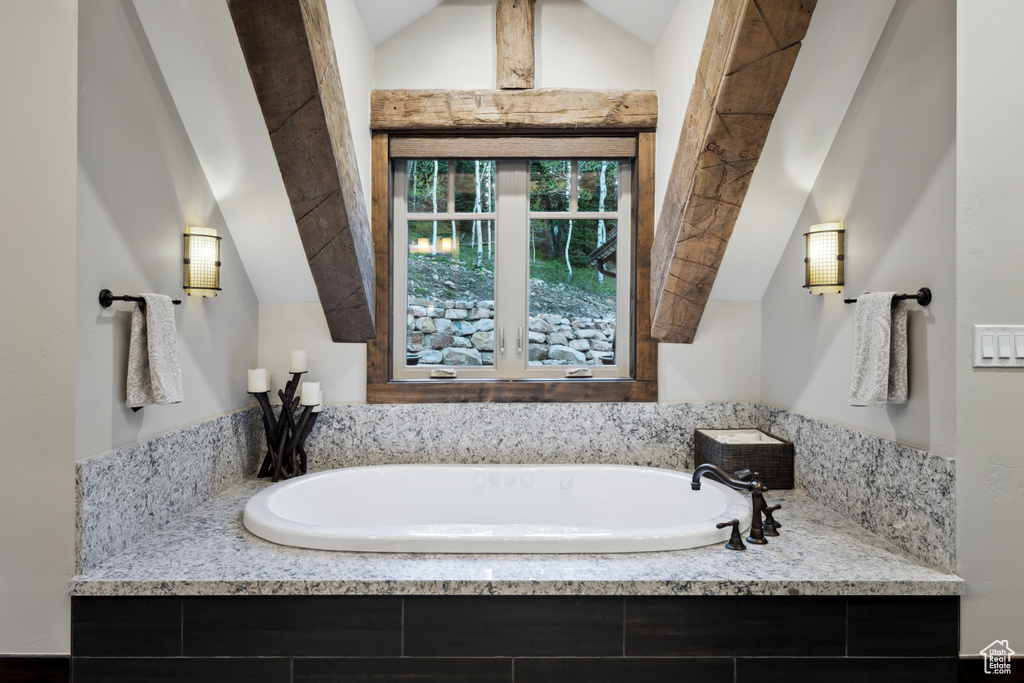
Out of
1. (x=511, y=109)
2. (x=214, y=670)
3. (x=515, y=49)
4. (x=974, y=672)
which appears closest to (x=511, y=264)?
(x=511, y=109)

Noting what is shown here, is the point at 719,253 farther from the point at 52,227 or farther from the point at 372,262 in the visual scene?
Answer: the point at 52,227

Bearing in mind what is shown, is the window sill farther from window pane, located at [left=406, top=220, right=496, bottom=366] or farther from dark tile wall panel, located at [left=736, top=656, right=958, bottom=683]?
dark tile wall panel, located at [left=736, top=656, right=958, bottom=683]

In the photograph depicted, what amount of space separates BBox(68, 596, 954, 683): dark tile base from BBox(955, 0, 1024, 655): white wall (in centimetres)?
30

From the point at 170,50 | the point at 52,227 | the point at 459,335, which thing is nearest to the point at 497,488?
the point at 459,335

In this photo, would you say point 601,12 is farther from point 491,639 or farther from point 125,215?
point 491,639

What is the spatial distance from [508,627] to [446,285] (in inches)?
68.0

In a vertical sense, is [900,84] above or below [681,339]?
above

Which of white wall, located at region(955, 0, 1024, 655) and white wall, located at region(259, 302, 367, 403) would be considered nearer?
white wall, located at region(955, 0, 1024, 655)

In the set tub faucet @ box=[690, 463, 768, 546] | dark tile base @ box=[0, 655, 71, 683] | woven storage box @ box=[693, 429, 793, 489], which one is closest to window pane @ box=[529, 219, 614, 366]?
woven storage box @ box=[693, 429, 793, 489]

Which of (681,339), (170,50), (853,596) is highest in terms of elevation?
(170,50)

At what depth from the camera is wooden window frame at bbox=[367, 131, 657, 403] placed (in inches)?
105

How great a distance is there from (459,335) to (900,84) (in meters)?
1.98

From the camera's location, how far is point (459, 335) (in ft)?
9.35

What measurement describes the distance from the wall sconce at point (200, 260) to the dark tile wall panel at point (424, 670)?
1.34 metres
